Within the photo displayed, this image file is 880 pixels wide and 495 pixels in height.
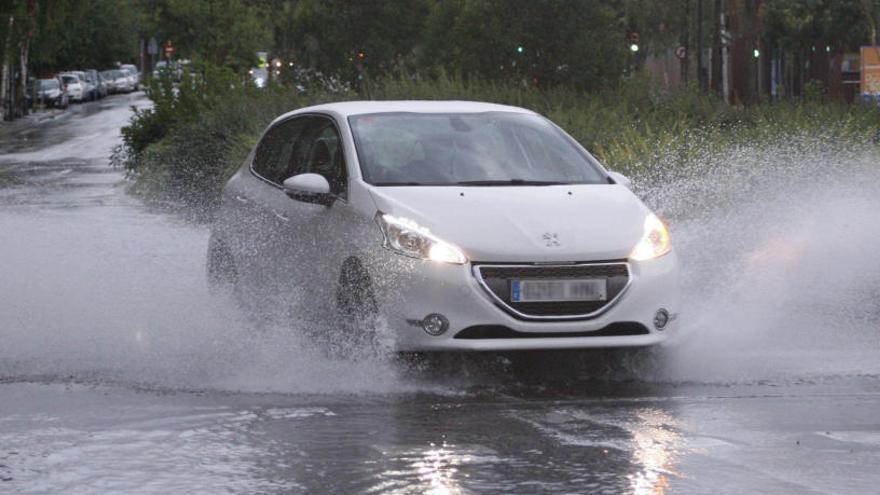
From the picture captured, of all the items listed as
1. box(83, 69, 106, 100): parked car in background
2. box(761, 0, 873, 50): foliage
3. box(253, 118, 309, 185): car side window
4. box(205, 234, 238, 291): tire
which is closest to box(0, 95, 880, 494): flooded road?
box(205, 234, 238, 291): tire

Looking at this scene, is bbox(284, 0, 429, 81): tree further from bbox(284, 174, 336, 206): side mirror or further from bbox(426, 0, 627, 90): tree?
bbox(284, 174, 336, 206): side mirror

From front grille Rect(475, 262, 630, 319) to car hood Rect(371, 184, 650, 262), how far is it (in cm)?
5

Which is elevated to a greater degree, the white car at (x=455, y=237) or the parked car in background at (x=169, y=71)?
the white car at (x=455, y=237)

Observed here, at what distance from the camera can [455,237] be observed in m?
9.54

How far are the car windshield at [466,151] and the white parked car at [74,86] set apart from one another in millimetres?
85926

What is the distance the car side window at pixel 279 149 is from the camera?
11.7 meters

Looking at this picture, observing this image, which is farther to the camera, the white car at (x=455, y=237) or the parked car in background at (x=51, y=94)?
the parked car in background at (x=51, y=94)

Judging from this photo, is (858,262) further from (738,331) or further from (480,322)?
(480,322)

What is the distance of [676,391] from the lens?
9.52 metres

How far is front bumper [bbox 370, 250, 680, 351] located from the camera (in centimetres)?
943

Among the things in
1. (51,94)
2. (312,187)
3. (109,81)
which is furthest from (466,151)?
(109,81)

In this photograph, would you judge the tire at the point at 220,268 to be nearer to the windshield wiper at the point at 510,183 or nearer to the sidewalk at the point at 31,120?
the windshield wiper at the point at 510,183

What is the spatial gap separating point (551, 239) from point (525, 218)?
252 mm

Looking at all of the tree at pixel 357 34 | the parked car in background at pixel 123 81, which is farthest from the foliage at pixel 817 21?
the parked car in background at pixel 123 81
